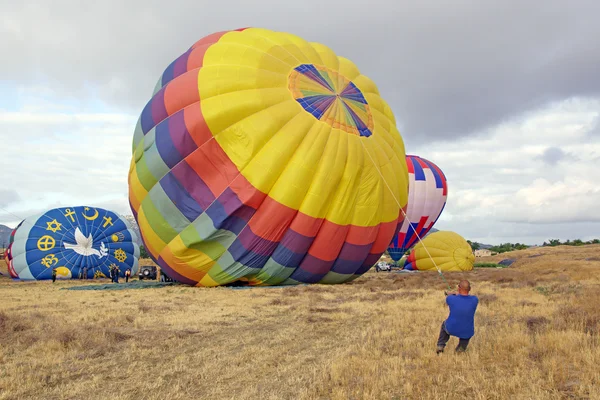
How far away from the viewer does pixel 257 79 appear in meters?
15.6

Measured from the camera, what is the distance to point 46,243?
82.8 feet

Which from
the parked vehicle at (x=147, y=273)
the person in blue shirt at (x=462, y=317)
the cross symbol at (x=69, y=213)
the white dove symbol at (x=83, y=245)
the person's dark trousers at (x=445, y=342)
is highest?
the cross symbol at (x=69, y=213)

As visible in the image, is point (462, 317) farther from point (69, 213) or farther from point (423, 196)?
point (423, 196)

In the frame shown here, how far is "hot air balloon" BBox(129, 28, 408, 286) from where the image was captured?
14.9 metres

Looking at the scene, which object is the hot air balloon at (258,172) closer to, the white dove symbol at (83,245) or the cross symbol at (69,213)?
the white dove symbol at (83,245)

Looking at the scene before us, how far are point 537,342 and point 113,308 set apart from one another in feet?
29.4

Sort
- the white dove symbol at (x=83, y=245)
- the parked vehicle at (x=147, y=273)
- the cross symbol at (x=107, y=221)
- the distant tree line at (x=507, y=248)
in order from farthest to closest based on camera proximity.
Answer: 1. the distant tree line at (x=507, y=248)
2. the parked vehicle at (x=147, y=273)
3. the cross symbol at (x=107, y=221)
4. the white dove symbol at (x=83, y=245)

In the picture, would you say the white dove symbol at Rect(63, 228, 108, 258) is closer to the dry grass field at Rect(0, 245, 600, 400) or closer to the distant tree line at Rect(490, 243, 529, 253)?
the dry grass field at Rect(0, 245, 600, 400)

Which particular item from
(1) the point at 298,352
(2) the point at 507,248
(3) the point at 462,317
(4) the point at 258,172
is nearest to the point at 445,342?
(3) the point at 462,317

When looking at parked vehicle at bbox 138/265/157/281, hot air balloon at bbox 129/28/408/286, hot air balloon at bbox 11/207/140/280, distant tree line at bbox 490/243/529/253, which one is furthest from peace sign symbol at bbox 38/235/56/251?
distant tree line at bbox 490/243/529/253

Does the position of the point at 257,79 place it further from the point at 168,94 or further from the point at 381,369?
the point at 381,369

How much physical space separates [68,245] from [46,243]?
1.07 meters

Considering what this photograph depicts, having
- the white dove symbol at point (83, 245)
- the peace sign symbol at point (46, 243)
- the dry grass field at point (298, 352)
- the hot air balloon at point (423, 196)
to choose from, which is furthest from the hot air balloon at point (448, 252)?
the peace sign symbol at point (46, 243)

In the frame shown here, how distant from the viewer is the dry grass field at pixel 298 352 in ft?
16.0
